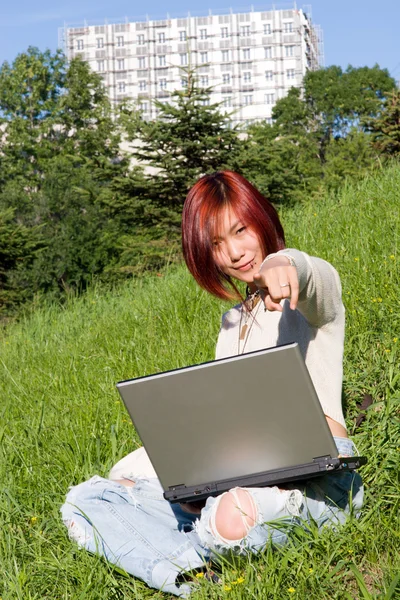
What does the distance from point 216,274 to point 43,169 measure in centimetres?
4097

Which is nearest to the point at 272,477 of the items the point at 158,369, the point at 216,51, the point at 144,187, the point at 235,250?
the point at 235,250

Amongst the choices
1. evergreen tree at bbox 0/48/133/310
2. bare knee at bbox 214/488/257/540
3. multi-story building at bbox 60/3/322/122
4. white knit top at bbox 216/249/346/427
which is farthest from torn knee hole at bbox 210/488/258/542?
multi-story building at bbox 60/3/322/122

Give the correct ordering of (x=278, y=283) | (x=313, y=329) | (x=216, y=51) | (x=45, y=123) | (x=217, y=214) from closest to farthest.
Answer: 1. (x=278, y=283)
2. (x=313, y=329)
3. (x=217, y=214)
4. (x=45, y=123)
5. (x=216, y=51)

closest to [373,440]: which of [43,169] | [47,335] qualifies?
[47,335]

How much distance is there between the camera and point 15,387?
4.56m

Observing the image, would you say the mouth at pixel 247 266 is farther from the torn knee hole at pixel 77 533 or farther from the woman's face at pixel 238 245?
the torn knee hole at pixel 77 533

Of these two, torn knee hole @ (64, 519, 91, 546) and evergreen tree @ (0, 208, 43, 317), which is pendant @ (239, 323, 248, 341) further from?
evergreen tree @ (0, 208, 43, 317)

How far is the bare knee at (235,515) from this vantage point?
199 centimetres

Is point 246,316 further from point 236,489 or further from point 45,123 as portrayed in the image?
point 45,123

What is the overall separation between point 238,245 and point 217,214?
11cm

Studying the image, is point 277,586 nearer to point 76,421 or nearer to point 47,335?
point 76,421

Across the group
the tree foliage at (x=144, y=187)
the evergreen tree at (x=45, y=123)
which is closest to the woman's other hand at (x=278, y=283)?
the tree foliage at (x=144, y=187)

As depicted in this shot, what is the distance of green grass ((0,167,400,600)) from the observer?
84.1 inches

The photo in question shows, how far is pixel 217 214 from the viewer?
233 cm
